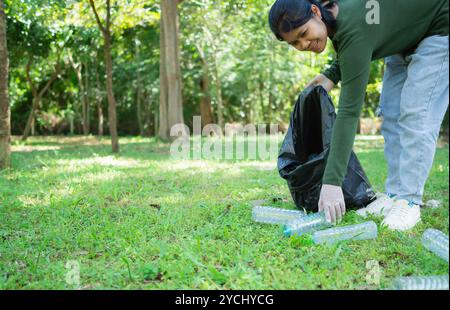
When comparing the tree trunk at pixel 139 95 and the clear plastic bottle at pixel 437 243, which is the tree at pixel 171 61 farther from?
the clear plastic bottle at pixel 437 243

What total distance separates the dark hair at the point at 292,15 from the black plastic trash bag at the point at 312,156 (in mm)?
671

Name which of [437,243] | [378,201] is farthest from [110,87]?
[437,243]

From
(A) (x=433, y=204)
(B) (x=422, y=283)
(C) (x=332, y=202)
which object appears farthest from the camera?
(A) (x=433, y=204)

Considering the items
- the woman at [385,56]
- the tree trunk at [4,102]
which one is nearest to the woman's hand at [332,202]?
the woman at [385,56]

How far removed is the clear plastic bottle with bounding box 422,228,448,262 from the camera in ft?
6.03

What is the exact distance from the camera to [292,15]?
2.09 metres

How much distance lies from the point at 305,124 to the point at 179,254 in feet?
4.04

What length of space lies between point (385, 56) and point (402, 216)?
2.83 feet

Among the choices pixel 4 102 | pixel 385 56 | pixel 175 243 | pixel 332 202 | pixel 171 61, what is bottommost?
pixel 175 243

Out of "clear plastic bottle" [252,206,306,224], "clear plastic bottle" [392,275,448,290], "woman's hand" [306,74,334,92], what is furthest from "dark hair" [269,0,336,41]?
"clear plastic bottle" [392,275,448,290]

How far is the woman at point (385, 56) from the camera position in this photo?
2.10m

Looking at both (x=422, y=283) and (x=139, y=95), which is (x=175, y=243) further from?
(x=139, y=95)

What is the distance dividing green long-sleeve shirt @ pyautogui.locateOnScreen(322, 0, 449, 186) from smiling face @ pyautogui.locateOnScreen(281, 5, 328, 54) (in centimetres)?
7

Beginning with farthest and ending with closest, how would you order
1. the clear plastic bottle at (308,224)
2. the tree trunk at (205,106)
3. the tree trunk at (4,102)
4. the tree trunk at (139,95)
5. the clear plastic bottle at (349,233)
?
the tree trunk at (205,106)
the tree trunk at (139,95)
the tree trunk at (4,102)
the clear plastic bottle at (308,224)
the clear plastic bottle at (349,233)
